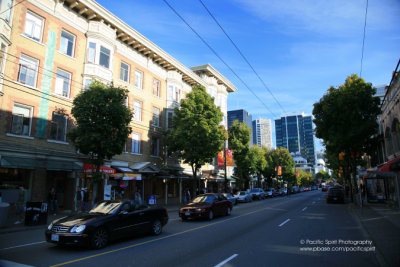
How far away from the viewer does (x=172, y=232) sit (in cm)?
1070

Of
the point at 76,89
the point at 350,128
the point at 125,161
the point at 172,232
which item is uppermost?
the point at 76,89

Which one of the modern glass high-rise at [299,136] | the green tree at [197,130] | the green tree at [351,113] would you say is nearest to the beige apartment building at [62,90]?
the green tree at [197,130]

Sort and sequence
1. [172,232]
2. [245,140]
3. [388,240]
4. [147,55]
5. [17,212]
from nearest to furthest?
1. [388,240]
2. [172,232]
3. [17,212]
4. [147,55]
5. [245,140]

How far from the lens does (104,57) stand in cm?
2295

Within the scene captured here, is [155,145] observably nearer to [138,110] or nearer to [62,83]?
[138,110]

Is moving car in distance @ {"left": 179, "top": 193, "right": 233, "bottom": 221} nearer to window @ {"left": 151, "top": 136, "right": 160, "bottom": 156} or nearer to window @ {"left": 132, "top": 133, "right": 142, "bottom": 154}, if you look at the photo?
window @ {"left": 132, "top": 133, "right": 142, "bottom": 154}

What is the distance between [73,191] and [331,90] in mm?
23357

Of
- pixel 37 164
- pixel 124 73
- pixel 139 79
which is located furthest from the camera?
pixel 139 79

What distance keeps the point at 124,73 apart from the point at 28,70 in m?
9.15

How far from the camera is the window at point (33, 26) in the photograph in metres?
17.7

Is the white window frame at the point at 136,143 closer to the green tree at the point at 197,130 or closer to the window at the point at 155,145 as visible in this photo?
the window at the point at 155,145

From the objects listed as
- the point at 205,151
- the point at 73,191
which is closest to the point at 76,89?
the point at 73,191

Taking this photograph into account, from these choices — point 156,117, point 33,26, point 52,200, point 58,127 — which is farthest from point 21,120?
point 156,117

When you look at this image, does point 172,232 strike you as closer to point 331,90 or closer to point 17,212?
point 17,212
